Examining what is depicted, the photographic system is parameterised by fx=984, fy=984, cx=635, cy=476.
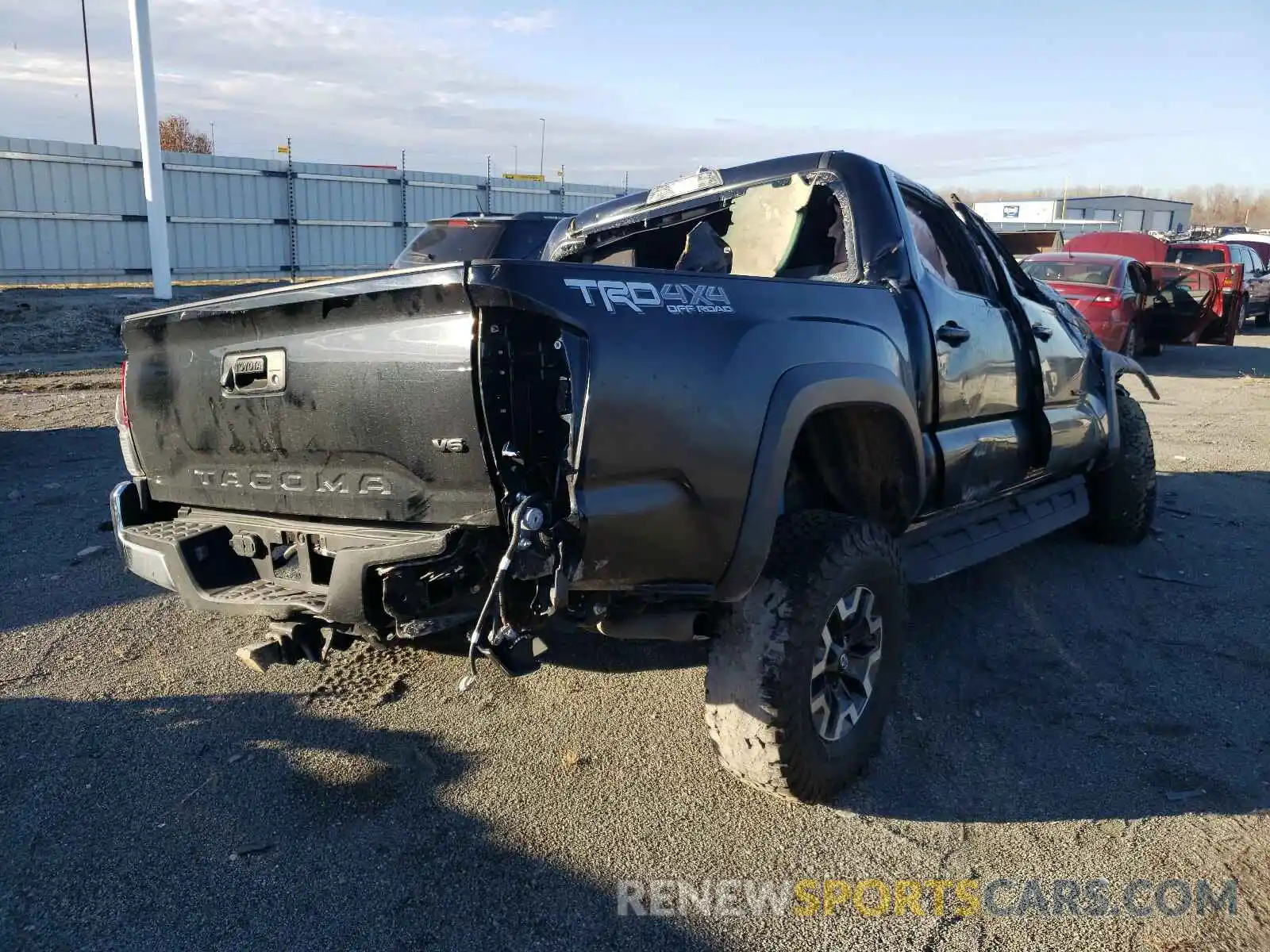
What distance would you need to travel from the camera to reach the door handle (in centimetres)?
383

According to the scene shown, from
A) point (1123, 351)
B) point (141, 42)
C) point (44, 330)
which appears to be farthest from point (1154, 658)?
point (141, 42)

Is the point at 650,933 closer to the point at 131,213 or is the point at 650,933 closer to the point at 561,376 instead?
the point at 561,376

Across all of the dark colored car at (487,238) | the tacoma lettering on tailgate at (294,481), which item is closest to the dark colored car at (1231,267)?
the dark colored car at (487,238)

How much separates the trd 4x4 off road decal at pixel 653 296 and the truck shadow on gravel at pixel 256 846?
63.2 inches

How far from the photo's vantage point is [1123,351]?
44.7ft

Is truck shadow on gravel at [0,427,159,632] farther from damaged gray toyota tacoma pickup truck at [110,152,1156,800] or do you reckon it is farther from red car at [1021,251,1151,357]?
red car at [1021,251,1151,357]

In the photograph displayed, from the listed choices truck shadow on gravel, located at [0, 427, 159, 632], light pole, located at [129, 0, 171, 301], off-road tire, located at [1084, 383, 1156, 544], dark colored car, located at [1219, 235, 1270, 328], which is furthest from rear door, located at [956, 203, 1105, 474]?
dark colored car, located at [1219, 235, 1270, 328]

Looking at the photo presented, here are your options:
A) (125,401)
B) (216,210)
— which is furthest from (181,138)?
(125,401)

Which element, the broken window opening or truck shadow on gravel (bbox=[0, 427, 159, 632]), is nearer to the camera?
the broken window opening

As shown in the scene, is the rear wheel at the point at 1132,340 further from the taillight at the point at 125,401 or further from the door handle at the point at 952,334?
the taillight at the point at 125,401

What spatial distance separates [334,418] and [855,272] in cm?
203

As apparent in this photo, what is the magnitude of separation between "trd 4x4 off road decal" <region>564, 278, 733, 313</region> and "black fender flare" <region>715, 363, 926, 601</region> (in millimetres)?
316

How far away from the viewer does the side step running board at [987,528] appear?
4.02m

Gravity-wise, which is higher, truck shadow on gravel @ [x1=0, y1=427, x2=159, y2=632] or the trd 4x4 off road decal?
the trd 4x4 off road decal
